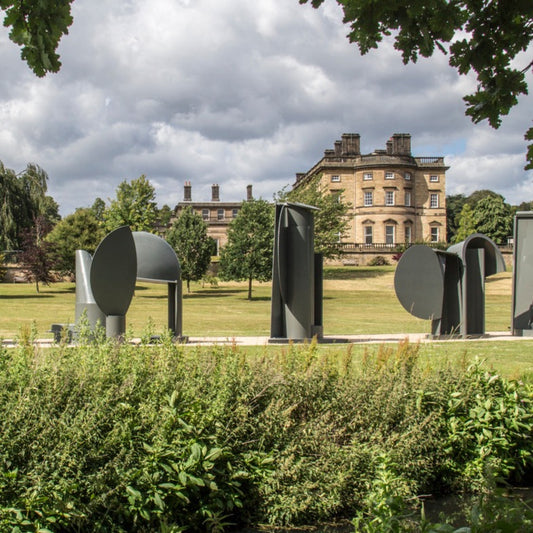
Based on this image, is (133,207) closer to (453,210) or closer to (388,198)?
(388,198)

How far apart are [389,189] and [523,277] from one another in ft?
164

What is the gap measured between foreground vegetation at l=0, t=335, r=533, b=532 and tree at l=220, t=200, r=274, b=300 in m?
28.6

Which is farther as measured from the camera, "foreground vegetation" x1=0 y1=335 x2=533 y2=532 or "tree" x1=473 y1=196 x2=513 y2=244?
"tree" x1=473 y1=196 x2=513 y2=244

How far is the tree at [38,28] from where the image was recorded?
3268 mm

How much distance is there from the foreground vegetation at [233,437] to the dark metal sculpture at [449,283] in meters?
8.72

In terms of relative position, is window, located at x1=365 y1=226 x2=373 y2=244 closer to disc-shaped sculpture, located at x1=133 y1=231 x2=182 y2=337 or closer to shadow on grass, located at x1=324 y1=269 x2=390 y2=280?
shadow on grass, located at x1=324 y1=269 x2=390 y2=280

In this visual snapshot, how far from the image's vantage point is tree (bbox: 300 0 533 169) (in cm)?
372

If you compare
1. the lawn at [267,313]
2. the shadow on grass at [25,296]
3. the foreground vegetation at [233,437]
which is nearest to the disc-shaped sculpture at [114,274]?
the lawn at [267,313]

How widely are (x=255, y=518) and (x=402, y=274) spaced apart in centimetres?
1107

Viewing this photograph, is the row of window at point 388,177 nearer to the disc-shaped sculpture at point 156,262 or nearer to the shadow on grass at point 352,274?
the shadow on grass at point 352,274

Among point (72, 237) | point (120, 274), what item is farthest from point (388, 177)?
point (120, 274)

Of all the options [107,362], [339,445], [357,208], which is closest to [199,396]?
[107,362]

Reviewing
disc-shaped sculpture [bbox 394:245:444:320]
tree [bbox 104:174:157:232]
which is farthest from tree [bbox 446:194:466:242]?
disc-shaped sculpture [bbox 394:245:444:320]

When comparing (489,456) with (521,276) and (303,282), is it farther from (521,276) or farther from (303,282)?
(521,276)
